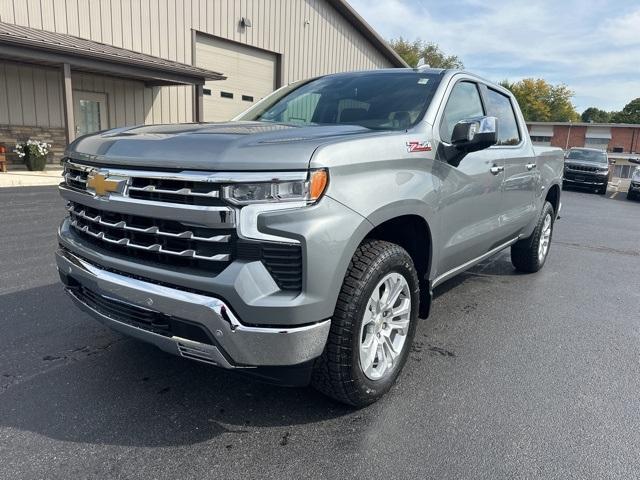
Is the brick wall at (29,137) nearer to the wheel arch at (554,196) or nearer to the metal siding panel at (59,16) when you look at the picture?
Result: the metal siding panel at (59,16)

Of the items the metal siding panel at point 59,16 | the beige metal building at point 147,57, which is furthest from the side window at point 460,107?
the metal siding panel at point 59,16

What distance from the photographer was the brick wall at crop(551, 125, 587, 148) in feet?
164

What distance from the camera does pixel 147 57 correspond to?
1591 centimetres

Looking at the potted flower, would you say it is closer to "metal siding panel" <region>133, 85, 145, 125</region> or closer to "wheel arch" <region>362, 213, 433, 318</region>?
"metal siding panel" <region>133, 85, 145, 125</region>

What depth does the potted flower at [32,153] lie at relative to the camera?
561 inches

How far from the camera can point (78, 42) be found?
14.1 meters

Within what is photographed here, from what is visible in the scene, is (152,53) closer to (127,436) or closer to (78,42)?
(78,42)

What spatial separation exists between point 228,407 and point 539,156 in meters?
4.01

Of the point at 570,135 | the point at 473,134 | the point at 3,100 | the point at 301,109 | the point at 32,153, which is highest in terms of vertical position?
the point at 3,100

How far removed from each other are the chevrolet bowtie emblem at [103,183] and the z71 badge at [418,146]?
4.91 feet

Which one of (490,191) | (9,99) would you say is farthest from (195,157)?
(9,99)

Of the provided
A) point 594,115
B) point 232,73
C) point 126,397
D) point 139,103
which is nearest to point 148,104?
point 139,103

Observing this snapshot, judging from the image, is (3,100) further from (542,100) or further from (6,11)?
(542,100)

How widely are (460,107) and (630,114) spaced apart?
90.3 meters
